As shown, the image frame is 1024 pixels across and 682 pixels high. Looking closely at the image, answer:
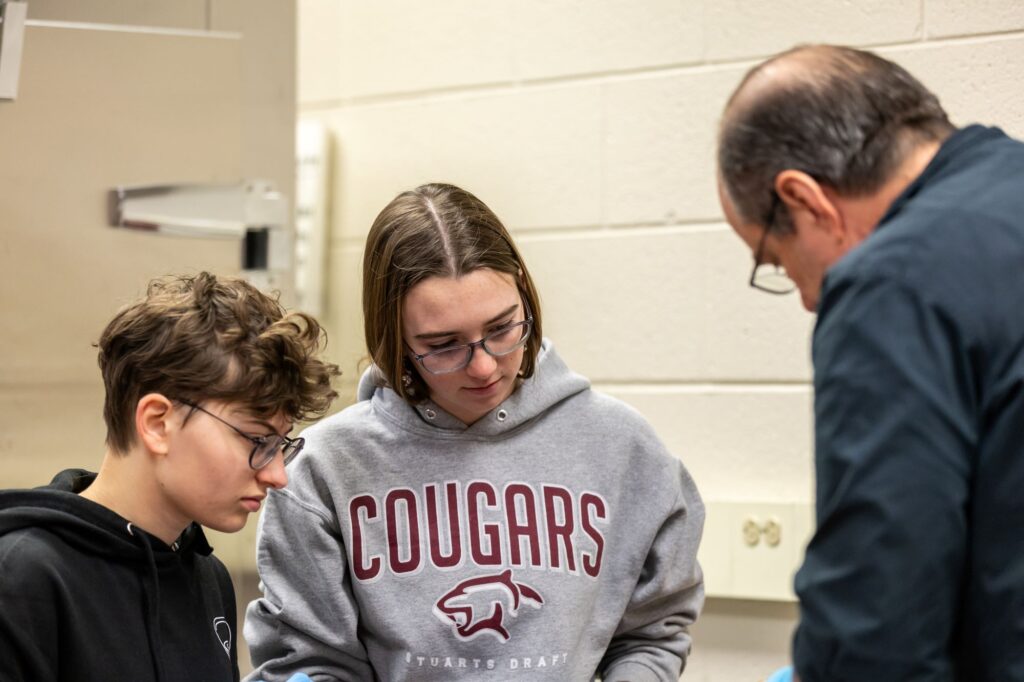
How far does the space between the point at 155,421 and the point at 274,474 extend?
0.14 metres

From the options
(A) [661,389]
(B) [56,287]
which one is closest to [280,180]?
(B) [56,287]

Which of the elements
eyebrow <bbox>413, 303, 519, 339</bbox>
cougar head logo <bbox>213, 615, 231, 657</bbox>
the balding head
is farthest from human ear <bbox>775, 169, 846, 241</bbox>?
cougar head logo <bbox>213, 615, 231, 657</bbox>

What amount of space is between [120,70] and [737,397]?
1.25m

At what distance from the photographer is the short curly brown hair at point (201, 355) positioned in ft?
4.29

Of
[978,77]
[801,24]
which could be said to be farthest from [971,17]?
[801,24]

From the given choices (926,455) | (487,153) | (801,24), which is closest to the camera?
(926,455)

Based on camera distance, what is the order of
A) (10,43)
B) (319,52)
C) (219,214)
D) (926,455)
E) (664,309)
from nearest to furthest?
1. (926,455)
2. (10,43)
3. (219,214)
4. (664,309)
5. (319,52)

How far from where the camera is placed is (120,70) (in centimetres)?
190

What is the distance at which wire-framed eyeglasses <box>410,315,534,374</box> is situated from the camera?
4.65ft

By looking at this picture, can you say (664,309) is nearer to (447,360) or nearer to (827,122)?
(447,360)

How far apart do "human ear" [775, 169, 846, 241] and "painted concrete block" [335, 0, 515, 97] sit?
1553 mm

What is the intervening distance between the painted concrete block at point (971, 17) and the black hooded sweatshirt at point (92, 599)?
61.9 inches

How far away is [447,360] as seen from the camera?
1.43 m

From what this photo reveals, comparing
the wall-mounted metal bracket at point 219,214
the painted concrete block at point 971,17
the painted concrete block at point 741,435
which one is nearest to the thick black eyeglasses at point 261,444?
the wall-mounted metal bracket at point 219,214
